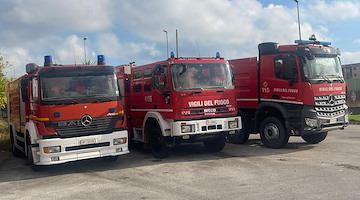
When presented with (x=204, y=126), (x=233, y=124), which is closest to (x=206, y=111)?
(x=204, y=126)

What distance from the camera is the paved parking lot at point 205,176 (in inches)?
267

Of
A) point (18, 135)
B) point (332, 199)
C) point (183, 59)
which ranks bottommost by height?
point (332, 199)

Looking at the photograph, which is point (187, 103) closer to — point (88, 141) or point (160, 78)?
point (160, 78)

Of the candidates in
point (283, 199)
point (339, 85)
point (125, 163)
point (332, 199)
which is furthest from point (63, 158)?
point (339, 85)

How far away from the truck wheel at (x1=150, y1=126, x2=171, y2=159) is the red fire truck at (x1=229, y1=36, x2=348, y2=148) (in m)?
3.42

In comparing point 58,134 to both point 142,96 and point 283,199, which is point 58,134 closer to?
point 142,96

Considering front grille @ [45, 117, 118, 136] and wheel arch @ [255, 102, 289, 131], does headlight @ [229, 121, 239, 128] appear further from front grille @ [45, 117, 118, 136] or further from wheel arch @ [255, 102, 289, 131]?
front grille @ [45, 117, 118, 136]

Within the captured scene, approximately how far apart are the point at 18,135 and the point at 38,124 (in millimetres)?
3289

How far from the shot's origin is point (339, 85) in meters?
11.2

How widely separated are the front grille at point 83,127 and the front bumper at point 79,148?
141 mm

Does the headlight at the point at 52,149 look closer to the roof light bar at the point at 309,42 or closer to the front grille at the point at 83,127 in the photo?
the front grille at the point at 83,127

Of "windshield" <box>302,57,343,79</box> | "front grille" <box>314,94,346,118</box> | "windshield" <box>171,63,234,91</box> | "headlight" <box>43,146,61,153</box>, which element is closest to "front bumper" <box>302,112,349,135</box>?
"front grille" <box>314,94,346,118</box>

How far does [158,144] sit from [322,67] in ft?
17.4

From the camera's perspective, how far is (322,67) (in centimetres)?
1105
